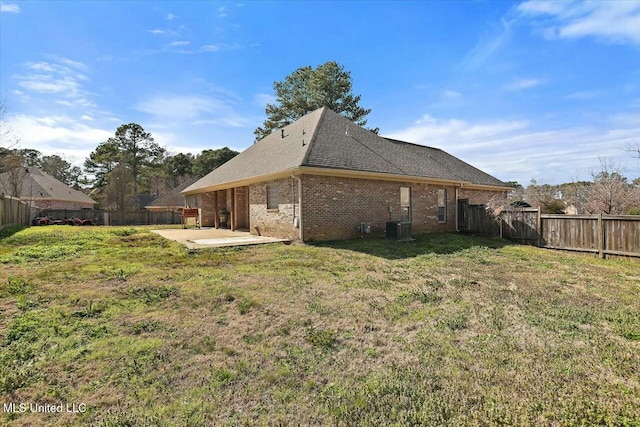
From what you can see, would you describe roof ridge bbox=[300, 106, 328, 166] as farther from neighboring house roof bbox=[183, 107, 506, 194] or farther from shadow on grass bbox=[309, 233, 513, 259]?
shadow on grass bbox=[309, 233, 513, 259]

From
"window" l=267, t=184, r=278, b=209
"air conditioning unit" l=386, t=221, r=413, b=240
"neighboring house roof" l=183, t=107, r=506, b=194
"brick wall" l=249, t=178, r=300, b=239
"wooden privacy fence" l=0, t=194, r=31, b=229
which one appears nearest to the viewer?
"neighboring house roof" l=183, t=107, r=506, b=194

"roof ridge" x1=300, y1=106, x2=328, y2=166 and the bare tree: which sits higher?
"roof ridge" x1=300, y1=106, x2=328, y2=166

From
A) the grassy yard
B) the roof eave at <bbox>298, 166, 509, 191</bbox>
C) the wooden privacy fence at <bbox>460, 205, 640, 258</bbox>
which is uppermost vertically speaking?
the roof eave at <bbox>298, 166, 509, 191</bbox>

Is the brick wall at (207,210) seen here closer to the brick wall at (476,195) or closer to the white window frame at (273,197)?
the white window frame at (273,197)

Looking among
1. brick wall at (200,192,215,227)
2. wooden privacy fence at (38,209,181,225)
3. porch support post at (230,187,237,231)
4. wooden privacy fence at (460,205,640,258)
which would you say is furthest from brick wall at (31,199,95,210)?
wooden privacy fence at (460,205,640,258)

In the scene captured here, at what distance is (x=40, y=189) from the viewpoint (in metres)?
27.0

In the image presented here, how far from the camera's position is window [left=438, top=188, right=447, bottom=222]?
15055 millimetres

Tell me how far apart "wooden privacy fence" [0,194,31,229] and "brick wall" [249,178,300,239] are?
11534mm

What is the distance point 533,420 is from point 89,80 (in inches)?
643

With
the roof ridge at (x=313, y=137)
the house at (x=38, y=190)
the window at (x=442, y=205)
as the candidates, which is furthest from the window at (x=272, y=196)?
the house at (x=38, y=190)

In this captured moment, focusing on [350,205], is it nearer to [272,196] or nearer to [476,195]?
[272,196]

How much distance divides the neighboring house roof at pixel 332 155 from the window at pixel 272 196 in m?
0.54

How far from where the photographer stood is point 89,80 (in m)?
12.3

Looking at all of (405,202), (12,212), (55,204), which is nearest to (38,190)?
(55,204)
